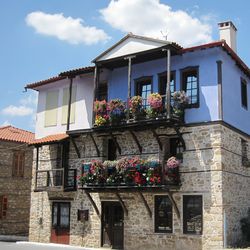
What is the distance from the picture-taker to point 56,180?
77.9 feet

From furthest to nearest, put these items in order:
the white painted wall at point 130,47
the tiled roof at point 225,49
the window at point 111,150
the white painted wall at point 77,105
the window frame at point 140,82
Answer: the white painted wall at point 77,105 → the window at point 111,150 → the window frame at point 140,82 → the white painted wall at point 130,47 → the tiled roof at point 225,49

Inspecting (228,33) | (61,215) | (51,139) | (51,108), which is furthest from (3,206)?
(228,33)

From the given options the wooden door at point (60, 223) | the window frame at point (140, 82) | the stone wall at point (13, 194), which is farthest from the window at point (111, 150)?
the stone wall at point (13, 194)

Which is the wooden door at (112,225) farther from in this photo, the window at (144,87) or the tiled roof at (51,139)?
the window at (144,87)

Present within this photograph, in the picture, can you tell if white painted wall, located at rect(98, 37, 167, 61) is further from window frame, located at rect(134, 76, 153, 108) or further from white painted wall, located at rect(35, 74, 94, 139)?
white painted wall, located at rect(35, 74, 94, 139)

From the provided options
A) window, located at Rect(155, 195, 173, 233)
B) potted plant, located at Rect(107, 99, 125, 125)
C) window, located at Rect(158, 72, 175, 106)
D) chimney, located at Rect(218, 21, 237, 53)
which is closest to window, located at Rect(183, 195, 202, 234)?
window, located at Rect(155, 195, 173, 233)

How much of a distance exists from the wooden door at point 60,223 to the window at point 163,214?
5.28 metres

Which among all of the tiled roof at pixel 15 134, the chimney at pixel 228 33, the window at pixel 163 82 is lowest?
the tiled roof at pixel 15 134

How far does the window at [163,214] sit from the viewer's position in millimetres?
19312

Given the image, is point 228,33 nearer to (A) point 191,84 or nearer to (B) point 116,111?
(A) point 191,84

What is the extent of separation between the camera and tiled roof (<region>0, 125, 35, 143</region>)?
100.0ft

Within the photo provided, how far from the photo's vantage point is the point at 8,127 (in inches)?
1314

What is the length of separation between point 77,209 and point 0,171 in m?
9.16

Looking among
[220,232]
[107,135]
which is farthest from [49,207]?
[220,232]
